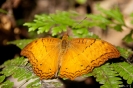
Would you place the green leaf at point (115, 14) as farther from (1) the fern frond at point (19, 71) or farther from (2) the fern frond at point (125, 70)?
(1) the fern frond at point (19, 71)

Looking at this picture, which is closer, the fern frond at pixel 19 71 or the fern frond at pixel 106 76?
the fern frond at pixel 106 76

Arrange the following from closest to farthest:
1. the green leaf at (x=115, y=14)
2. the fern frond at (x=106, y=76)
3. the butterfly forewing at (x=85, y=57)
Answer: the fern frond at (x=106, y=76), the butterfly forewing at (x=85, y=57), the green leaf at (x=115, y=14)

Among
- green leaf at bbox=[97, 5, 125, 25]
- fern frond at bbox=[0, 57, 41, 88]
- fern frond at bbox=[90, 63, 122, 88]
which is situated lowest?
fern frond at bbox=[90, 63, 122, 88]

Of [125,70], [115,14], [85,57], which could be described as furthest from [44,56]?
[115,14]

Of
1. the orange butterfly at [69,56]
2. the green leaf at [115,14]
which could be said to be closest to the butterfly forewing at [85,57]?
the orange butterfly at [69,56]

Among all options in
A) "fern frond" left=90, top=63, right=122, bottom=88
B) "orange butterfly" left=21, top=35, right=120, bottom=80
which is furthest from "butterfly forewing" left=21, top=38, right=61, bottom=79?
"fern frond" left=90, top=63, right=122, bottom=88

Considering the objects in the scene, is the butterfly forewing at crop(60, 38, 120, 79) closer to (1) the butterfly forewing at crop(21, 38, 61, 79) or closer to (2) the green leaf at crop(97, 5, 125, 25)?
(1) the butterfly forewing at crop(21, 38, 61, 79)
